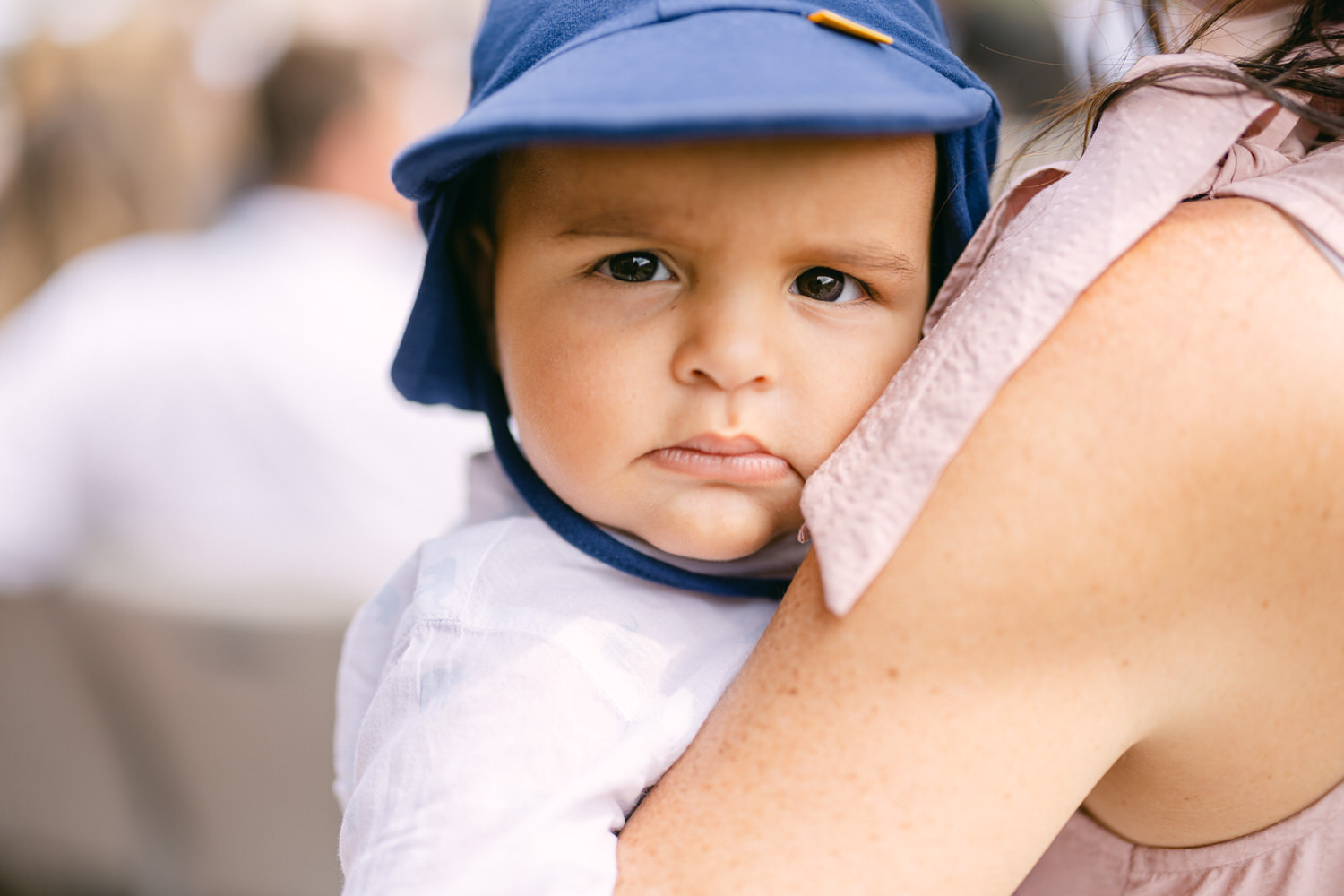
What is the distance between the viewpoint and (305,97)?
2986 millimetres

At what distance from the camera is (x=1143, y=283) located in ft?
2.08

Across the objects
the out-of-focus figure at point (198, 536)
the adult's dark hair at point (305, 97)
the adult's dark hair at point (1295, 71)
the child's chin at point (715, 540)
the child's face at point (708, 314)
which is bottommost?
the out-of-focus figure at point (198, 536)

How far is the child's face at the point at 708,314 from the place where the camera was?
0.81 m

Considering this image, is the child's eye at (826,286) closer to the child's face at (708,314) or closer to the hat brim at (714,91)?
the child's face at (708,314)

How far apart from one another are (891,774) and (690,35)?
516mm

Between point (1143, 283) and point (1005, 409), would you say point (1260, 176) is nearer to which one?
point (1143, 283)

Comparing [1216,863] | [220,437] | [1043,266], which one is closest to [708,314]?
[1043,266]

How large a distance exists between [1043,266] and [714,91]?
0.23 m

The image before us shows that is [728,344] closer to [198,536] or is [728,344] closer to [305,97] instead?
[198,536]

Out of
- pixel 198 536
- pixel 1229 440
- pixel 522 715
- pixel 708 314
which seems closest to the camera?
pixel 1229 440

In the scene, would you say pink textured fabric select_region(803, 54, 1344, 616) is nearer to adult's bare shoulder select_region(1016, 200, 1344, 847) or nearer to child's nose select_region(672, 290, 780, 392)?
adult's bare shoulder select_region(1016, 200, 1344, 847)

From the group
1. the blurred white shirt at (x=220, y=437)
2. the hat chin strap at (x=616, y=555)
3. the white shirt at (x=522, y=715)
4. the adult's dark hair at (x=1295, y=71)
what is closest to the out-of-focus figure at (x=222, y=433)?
the blurred white shirt at (x=220, y=437)

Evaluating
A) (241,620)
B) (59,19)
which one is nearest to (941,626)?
(241,620)

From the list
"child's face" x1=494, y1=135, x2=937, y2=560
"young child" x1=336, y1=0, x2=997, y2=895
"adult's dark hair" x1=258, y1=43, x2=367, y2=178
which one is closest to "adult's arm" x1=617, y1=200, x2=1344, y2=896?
"young child" x1=336, y1=0, x2=997, y2=895
